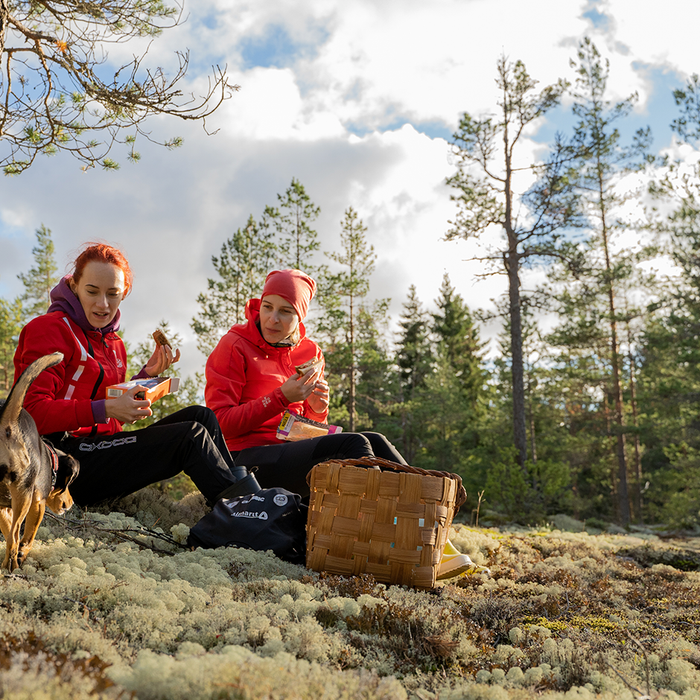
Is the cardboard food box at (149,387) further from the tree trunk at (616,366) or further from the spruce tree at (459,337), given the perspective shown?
the spruce tree at (459,337)

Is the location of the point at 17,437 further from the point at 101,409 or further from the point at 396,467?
the point at 396,467

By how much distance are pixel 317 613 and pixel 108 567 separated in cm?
94

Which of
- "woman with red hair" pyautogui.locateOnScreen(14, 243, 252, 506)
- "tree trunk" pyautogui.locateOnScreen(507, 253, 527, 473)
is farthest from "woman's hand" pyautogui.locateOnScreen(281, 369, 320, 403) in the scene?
"tree trunk" pyautogui.locateOnScreen(507, 253, 527, 473)

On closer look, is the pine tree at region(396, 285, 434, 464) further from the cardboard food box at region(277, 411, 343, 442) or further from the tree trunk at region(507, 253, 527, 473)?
the cardboard food box at region(277, 411, 343, 442)

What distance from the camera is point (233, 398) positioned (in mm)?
4012

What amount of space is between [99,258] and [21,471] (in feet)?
5.48

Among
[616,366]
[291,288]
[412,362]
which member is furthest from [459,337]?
[291,288]

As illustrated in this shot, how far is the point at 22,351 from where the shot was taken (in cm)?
304

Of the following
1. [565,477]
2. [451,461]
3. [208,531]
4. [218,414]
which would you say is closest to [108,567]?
[208,531]

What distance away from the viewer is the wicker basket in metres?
2.76

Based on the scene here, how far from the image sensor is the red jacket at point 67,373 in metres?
2.88

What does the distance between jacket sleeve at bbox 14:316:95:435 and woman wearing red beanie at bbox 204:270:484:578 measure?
108cm

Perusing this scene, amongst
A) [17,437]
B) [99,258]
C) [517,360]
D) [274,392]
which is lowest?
[17,437]

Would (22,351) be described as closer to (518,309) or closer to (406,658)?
(406,658)
